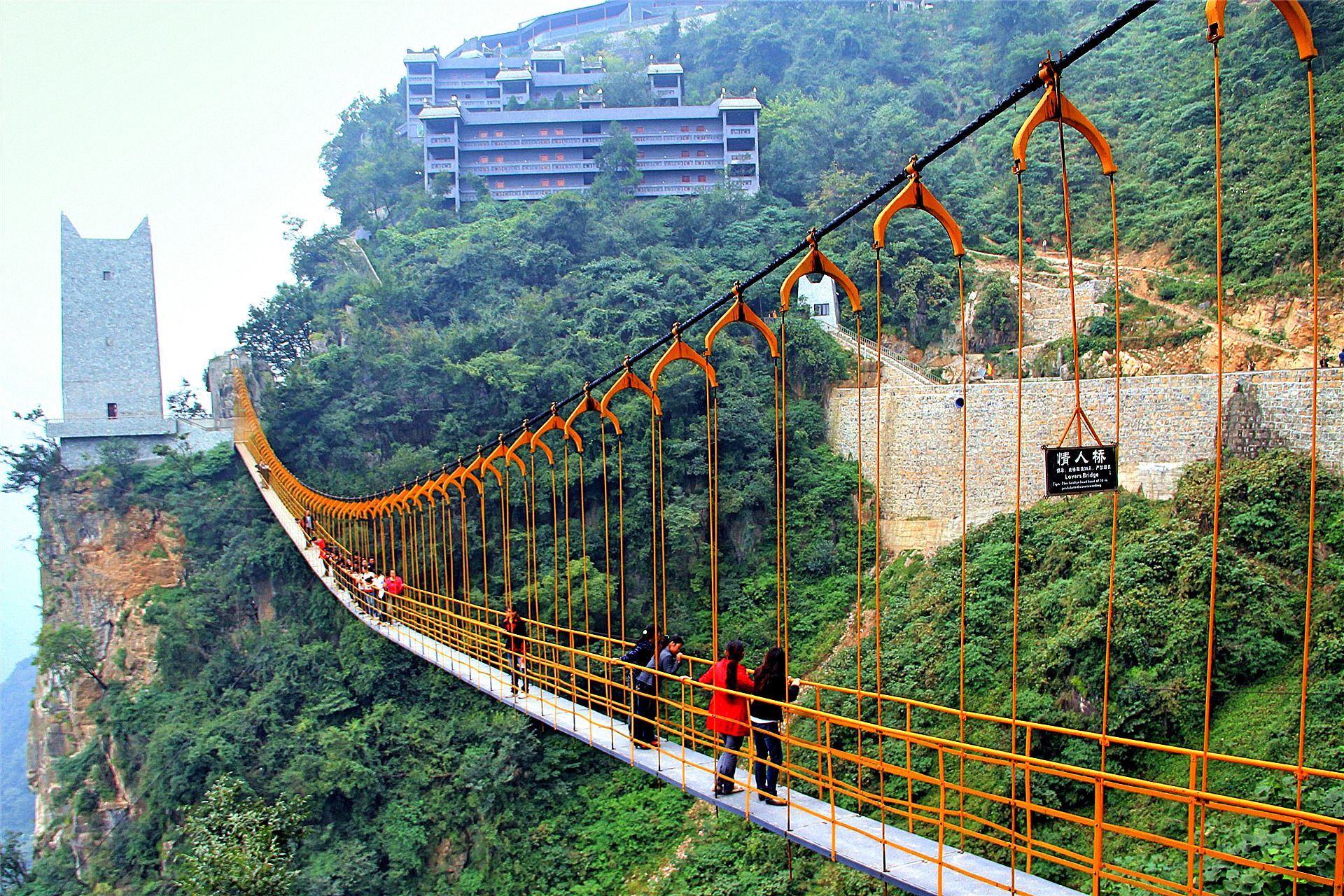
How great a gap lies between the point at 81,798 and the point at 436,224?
18642mm

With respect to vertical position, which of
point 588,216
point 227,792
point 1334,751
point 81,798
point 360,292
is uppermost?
point 588,216

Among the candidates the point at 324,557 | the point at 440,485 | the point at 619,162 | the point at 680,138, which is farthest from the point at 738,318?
the point at 680,138

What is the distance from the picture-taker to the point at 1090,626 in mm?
9281

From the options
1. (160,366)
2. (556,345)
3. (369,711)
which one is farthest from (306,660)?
(160,366)

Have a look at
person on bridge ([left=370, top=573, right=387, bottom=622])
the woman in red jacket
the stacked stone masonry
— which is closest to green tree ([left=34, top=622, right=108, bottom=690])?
person on bridge ([left=370, top=573, right=387, bottom=622])

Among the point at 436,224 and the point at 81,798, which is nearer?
the point at 81,798

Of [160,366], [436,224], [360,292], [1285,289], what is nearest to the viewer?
[1285,289]

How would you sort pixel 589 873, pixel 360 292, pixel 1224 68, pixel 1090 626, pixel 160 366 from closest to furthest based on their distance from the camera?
pixel 1090 626
pixel 589 873
pixel 1224 68
pixel 160 366
pixel 360 292

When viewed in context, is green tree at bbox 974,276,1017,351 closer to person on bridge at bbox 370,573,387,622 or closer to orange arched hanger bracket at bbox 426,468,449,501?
orange arched hanger bracket at bbox 426,468,449,501

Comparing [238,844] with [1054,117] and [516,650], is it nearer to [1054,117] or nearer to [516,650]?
[516,650]

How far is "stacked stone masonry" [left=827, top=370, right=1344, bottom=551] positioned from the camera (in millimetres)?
10812

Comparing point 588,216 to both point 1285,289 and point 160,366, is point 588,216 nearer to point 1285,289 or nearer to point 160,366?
point 160,366

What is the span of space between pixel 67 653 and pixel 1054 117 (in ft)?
61.6

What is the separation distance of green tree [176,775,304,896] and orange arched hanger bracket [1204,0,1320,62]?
11.6 m
